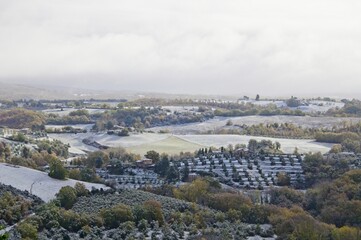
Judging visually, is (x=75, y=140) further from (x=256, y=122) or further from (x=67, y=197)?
(x=67, y=197)

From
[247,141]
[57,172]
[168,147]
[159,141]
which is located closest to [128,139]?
[159,141]

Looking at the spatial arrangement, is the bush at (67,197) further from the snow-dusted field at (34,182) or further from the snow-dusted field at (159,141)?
the snow-dusted field at (159,141)

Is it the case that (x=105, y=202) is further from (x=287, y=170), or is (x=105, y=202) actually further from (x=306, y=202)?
(x=287, y=170)

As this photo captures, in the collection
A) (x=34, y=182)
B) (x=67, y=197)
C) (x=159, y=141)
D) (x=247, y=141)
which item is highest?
(x=67, y=197)

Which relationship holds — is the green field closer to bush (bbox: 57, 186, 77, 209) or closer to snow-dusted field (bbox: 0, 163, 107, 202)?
snow-dusted field (bbox: 0, 163, 107, 202)

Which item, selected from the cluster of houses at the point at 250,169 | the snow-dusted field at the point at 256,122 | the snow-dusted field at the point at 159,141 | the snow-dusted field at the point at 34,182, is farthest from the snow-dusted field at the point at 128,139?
the snow-dusted field at the point at 34,182

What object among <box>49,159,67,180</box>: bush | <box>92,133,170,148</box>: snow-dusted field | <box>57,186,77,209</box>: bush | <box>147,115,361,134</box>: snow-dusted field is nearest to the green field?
<box>92,133,170,148</box>: snow-dusted field
